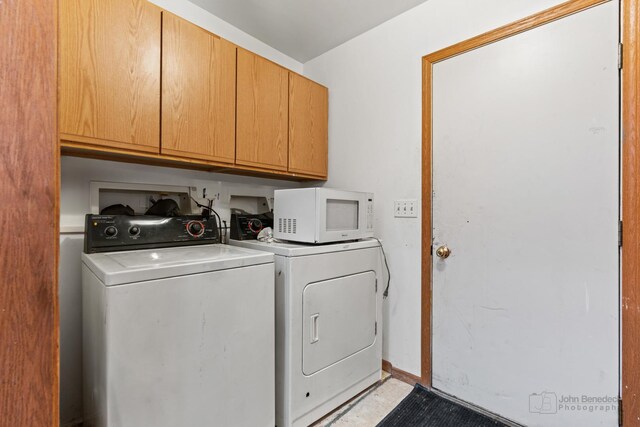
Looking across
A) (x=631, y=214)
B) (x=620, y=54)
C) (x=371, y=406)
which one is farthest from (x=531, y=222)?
(x=371, y=406)

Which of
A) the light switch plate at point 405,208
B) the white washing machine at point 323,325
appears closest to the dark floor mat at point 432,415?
the white washing machine at point 323,325

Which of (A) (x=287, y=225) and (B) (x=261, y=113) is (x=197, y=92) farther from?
(A) (x=287, y=225)

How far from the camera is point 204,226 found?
1.69 meters

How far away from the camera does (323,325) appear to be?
154cm

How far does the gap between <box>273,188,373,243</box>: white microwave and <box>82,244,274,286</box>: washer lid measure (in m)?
0.32

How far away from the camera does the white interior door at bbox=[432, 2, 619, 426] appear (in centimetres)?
128

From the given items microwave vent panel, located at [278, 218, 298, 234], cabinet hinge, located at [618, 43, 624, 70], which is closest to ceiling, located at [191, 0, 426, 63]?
cabinet hinge, located at [618, 43, 624, 70]

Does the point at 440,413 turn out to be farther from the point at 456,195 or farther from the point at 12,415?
the point at 12,415

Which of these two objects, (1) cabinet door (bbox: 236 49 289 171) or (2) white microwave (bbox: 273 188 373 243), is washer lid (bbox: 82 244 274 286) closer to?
(2) white microwave (bbox: 273 188 373 243)

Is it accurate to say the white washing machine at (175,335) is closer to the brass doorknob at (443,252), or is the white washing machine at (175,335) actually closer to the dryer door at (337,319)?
the dryer door at (337,319)

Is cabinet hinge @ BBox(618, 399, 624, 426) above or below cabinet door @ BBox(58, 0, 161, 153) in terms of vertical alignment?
below

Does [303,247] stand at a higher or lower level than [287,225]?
lower

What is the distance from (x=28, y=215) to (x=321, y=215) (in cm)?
118

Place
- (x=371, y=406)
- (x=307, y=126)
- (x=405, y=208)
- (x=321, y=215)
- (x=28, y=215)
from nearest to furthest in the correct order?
(x=28, y=215) → (x=321, y=215) → (x=371, y=406) → (x=405, y=208) → (x=307, y=126)
